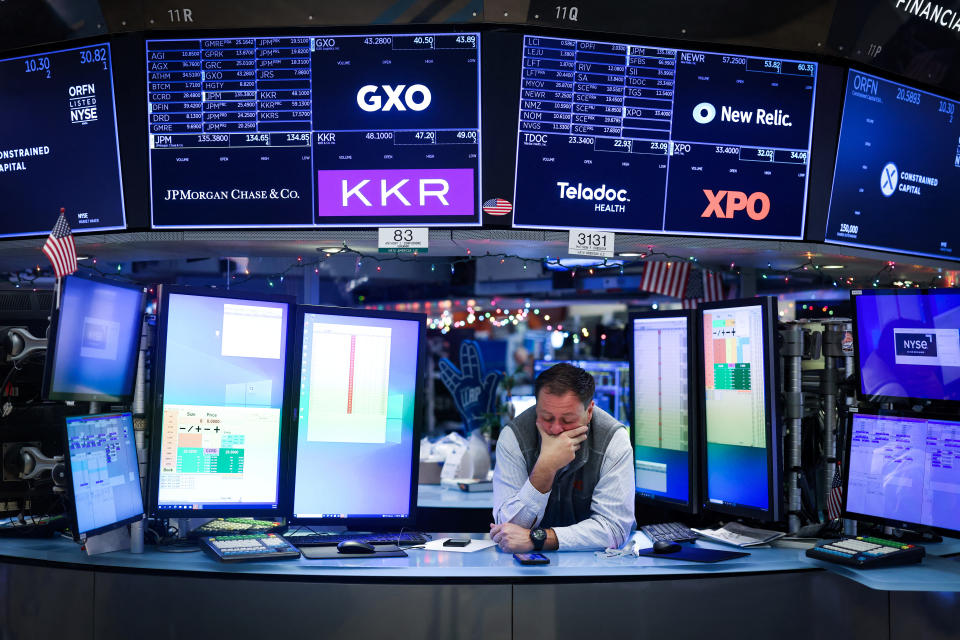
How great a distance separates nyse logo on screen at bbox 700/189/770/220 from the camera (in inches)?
161

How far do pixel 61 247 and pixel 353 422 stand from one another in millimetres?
1273

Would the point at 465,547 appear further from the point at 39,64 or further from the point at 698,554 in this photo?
the point at 39,64

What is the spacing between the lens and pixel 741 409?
3.32m

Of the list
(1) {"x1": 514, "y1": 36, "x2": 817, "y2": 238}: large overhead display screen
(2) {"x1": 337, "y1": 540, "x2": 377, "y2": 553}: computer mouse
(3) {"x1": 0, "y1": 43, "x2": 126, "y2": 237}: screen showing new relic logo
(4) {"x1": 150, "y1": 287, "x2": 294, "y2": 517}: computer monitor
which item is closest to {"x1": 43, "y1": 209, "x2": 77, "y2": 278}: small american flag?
(4) {"x1": 150, "y1": 287, "x2": 294, "y2": 517}: computer monitor

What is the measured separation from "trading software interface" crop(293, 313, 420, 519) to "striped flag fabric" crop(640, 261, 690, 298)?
4263mm

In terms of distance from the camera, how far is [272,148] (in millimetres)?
3936

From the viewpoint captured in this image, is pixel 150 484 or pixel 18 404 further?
pixel 18 404

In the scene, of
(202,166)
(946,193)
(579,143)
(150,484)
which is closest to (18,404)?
(150,484)

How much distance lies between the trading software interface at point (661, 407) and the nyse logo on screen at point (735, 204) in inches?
30.4

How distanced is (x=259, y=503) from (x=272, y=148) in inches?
69.2

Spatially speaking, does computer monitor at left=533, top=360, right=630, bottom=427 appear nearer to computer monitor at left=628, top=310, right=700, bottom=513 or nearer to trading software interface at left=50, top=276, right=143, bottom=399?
computer monitor at left=628, top=310, right=700, bottom=513

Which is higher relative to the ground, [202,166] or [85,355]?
[202,166]

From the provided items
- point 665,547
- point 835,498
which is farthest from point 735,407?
point 665,547

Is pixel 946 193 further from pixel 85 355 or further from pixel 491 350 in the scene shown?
pixel 491 350
